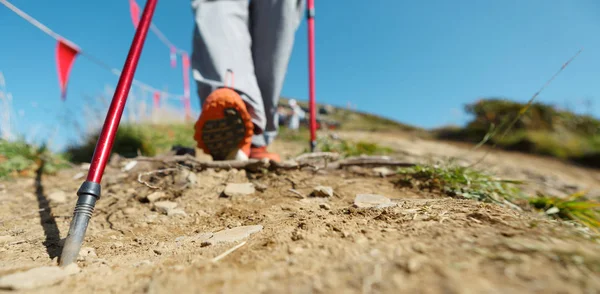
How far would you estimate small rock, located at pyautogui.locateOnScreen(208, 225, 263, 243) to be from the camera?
2.64ft

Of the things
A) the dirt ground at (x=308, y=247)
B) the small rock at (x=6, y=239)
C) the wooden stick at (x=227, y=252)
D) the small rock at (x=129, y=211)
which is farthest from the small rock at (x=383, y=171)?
the small rock at (x=6, y=239)

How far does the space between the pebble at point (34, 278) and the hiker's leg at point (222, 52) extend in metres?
1.20

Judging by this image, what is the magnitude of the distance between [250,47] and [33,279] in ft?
5.52

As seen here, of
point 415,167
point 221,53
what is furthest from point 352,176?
point 221,53

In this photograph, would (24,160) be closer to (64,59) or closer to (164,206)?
(164,206)

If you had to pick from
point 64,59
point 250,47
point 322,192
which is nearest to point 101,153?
point 322,192

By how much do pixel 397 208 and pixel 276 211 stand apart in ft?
1.40

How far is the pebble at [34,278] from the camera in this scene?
542 mm

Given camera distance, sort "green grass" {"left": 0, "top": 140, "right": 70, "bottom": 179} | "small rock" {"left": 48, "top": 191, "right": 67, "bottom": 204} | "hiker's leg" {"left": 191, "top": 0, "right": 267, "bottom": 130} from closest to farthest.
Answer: "small rock" {"left": 48, "top": 191, "right": 67, "bottom": 204} → "hiker's leg" {"left": 191, "top": 0, "right": 267, "bottom": 130} → "green grass" {"left": 0, "top": 140, "right": 70, "bottom": 179}

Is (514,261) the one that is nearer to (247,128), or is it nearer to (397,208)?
(397,208)

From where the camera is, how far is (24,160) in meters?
2.20

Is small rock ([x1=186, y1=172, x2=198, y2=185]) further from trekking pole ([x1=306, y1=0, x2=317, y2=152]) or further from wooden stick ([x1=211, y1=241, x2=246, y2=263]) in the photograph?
trekking pole ([x1=306, y1=0, x2=317, y2=152])

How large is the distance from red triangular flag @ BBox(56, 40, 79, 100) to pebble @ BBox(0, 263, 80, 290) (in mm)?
3858

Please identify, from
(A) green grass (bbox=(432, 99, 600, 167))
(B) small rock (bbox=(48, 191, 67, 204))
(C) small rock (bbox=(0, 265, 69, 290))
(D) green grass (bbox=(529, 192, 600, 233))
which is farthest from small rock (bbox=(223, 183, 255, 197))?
(A) green grass (bbox=(432, 99, 600, 167))
